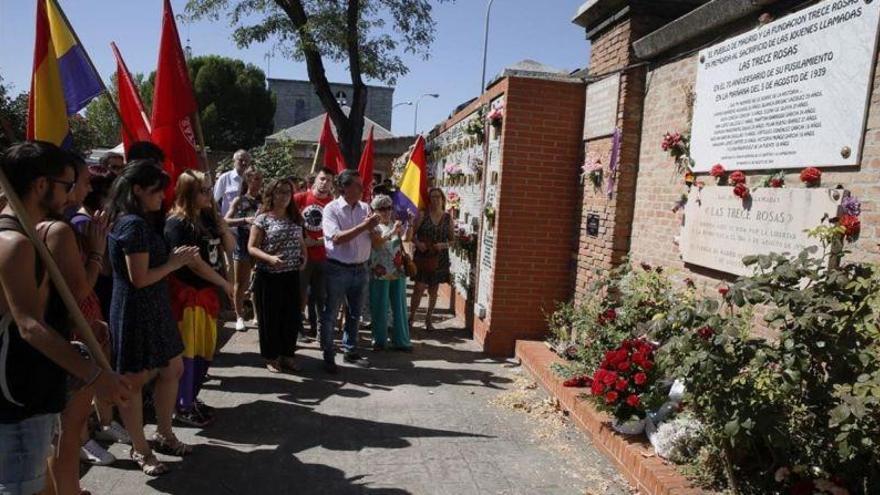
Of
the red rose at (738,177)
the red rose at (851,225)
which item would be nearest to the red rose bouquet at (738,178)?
the red rose at (738,177)

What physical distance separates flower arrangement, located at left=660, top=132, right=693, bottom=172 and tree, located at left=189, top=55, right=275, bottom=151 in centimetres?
4658

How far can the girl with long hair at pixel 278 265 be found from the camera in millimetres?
5594

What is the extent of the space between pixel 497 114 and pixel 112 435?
4.95 metres

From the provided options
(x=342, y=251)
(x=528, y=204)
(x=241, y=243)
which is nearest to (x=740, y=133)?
(x=528, y=204)

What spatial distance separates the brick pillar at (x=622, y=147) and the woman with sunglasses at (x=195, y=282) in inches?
139

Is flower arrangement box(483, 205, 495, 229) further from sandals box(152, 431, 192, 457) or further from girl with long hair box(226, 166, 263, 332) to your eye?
sandals box(152, 431, 192, 457)

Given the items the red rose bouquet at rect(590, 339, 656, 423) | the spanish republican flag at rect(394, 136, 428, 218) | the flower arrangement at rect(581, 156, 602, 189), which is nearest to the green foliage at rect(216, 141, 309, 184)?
the spanish republican flag at rect(394, 136, 428, 218)

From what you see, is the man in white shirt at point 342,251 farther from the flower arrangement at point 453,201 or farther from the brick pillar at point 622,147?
the flower arrangement at point 453,201

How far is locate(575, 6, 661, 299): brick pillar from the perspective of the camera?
5.72m

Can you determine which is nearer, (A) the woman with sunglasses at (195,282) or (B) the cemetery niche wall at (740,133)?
(B) the cemetery niche wall at (740,133)

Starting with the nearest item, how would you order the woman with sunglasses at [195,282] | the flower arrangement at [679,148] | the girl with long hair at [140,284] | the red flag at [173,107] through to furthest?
1. the girl with long hair at [140,284]
2. the woman with sunglasses at [195,282]
3. the red flag at [173,107]
4. the flower arrangement at [679,148]

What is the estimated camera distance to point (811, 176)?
11.7ft

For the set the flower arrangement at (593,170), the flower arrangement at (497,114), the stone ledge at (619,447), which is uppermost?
the flower arrangement at (497,114)

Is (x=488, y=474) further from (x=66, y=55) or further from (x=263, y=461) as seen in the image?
(x=66, y=55)
